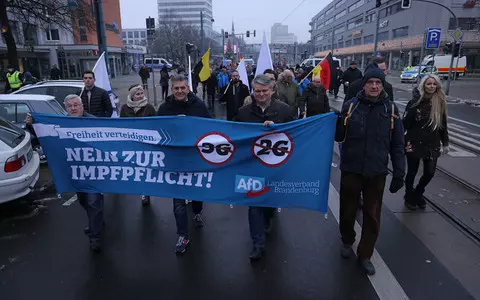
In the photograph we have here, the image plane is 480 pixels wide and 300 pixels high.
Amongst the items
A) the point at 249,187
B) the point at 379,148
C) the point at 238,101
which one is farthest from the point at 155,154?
the point at 238,101

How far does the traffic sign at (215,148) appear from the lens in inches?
150

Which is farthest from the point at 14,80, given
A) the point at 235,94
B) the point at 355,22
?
the point at 355,22

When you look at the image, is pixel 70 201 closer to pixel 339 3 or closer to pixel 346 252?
pixel 346 252

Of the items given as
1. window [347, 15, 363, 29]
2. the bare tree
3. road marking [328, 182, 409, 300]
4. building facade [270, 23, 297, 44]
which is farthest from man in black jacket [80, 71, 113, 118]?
building facade [270, 23, 297, 44]

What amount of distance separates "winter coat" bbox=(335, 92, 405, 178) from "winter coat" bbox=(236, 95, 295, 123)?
0.59 m

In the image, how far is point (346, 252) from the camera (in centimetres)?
385

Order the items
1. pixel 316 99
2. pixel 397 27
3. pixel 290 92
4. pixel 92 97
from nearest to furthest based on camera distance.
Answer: pixel 92 97 → pixel 316 99 → pixel 290 92 → pixel 397 27

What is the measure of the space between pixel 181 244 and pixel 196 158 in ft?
3.29

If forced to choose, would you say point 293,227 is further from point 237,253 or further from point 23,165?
point 23,165

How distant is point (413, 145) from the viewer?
4805 mm

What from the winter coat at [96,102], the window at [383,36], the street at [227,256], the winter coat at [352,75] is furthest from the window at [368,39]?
the winter coat at [96,102]

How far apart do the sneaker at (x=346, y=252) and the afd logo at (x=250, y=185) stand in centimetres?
109

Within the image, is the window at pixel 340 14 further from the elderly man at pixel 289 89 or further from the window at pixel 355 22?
the elderly man at pixel 289 89

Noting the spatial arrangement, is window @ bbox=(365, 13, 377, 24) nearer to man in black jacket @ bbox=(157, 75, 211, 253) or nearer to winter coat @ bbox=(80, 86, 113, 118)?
winter coat @ bbox=(80, 86, 113, 118)
